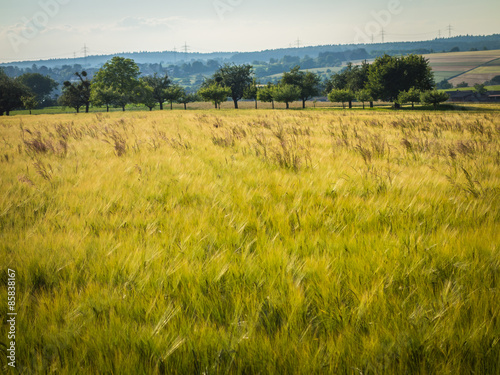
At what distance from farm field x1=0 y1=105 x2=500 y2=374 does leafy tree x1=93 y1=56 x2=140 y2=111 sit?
3086 inches

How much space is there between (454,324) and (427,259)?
0.63m

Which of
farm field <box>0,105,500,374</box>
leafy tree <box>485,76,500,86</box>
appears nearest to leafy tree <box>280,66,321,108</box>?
farm field <box>0,105,500,374</box>

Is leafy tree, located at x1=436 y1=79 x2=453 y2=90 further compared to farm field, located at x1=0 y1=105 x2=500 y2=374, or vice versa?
leafy tree, located at x1=436 y1=79 x2=453 y2=90

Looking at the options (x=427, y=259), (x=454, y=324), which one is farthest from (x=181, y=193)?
(x=454, y=324)

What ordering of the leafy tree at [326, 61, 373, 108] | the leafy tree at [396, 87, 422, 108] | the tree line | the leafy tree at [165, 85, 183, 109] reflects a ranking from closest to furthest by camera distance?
1. the leafy tree at [396, 87, 422, 108]
2. the tree line
3. the leafy tree at [326, 61, 373, 108]
4. the leafy tree at [165, 85, 183, 109]

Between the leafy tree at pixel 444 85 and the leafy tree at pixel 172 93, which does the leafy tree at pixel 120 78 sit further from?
the leafy tree at pixel 444 85

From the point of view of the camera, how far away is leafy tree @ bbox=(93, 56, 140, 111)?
71.8 m

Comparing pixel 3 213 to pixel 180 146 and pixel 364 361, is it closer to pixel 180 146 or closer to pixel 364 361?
pixel 364 361

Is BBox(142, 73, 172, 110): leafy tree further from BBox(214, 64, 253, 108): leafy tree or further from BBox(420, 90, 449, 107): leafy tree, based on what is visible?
BBox(420, 90, 449, 107): leafy tree

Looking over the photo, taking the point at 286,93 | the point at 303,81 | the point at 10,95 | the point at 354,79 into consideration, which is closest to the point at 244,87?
the point at 286,93

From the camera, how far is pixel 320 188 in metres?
3.44

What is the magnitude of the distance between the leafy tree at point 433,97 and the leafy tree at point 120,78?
239 feet

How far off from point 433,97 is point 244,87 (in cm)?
5268

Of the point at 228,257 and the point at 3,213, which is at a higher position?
the point at 3,213
